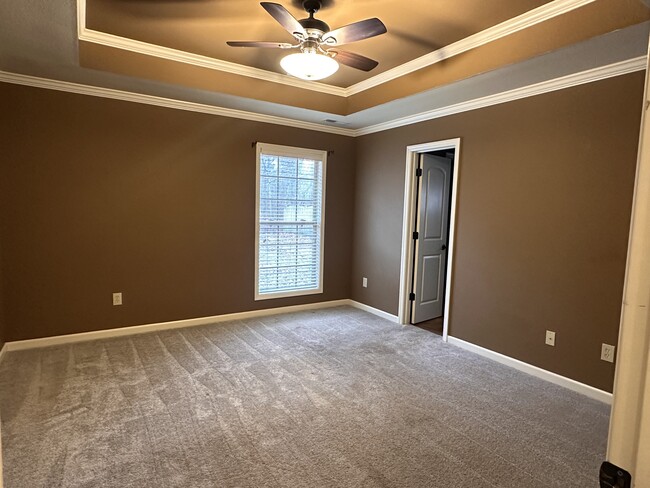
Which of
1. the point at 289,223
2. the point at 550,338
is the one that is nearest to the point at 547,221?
the point at 550,338

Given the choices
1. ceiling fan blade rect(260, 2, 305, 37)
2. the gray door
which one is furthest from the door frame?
ceiling fan blade rect(260, 2, 305, 37)

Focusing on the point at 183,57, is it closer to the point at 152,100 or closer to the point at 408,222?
the point at 152,100

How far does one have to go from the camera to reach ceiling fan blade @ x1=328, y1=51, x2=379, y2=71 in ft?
8.75

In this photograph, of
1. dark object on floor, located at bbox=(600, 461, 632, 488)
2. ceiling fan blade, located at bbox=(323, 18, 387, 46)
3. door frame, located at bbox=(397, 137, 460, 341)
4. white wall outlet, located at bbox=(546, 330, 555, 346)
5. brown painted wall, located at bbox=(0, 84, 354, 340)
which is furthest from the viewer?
door frame, located at bbox=(397, 137, 460, 341)

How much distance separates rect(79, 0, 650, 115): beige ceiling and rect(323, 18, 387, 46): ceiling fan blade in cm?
32

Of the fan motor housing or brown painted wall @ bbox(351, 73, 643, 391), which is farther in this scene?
brown painted wall @ bbox(351, 73, 643, 391)

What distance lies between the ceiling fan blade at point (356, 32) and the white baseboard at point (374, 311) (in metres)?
3.35

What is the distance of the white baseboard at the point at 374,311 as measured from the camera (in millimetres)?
4843

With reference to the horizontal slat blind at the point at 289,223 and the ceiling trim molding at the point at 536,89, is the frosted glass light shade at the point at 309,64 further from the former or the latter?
the horizontal slat blind at the point at 289,223

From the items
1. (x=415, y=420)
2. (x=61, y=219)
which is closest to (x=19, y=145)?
(x=61, y=219)

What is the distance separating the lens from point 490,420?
2600 mm

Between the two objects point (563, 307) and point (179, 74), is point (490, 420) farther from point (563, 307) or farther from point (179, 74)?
point (179, 74)

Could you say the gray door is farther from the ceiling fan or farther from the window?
the ceiling fan

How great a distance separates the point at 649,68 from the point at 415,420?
252 centimetres
